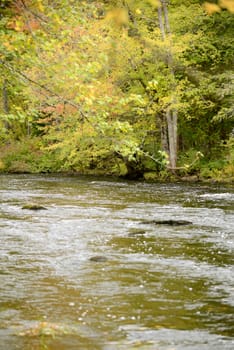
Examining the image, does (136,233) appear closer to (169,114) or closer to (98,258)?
(98,258)

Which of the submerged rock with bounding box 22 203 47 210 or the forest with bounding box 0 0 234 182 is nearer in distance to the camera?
the submerged rock with bounding box 22 203 47 210

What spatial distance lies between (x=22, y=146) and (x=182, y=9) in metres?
17.7

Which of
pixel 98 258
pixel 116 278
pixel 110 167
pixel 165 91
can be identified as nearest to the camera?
pixel 116 278

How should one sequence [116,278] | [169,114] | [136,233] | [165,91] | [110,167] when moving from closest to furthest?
1. [116,278]
2. [136,233]
3. [165,91]
4. [169,114]
5. [110,167]

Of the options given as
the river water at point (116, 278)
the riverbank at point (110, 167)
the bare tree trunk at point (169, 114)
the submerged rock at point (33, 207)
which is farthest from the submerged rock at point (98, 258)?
the bare tree trunk at point (169, 114)

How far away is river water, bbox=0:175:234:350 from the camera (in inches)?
294

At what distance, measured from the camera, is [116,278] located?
1042 cm

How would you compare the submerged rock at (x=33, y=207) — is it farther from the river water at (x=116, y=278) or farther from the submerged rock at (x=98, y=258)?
the submerged rock at (x=98, y=258)

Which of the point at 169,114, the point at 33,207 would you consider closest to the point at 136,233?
the point at 33,207

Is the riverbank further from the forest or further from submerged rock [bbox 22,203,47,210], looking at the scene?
submerged rock [bbox 22,203,47,210]

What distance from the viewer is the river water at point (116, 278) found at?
7.46 m

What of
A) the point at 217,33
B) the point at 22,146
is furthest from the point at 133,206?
the point at 22,146

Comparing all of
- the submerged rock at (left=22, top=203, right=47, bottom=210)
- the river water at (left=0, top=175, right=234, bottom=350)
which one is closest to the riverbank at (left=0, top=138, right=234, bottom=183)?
the submerged rock at (left=22, top=203, right=47, bottom=210)

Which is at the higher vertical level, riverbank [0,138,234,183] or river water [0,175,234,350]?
riverbank [0,138,234,183]
